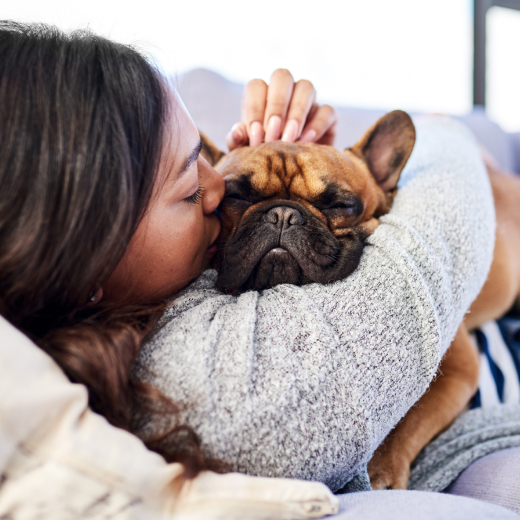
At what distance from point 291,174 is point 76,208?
61cm

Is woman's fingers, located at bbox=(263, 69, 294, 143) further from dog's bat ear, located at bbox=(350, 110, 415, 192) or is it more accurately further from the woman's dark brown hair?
the woman's dark brown hair

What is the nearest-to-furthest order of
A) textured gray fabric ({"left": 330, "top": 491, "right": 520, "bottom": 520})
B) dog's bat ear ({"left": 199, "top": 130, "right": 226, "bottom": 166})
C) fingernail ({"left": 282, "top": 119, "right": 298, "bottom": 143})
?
1. textured gray fabric ({"left": 330, "top": 491, "right": 520, "bottom": 520})
2. fingernail ({"left": 282, "top": 119, "right": 298, "bottom": 143})
3. dog's bat ear ({"left": 199, "top": 130, "right": 226, "bottom": 166})

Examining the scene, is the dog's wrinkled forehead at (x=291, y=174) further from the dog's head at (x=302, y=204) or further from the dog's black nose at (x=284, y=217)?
the dog's black nose at (x=284, y=217)

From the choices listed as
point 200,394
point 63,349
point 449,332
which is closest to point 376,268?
point 449,332

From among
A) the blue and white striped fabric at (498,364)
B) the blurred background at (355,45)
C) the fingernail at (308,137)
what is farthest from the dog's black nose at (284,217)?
the blurred background at (355,45)

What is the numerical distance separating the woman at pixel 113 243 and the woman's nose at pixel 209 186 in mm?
120

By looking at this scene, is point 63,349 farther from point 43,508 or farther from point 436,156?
point 436,156

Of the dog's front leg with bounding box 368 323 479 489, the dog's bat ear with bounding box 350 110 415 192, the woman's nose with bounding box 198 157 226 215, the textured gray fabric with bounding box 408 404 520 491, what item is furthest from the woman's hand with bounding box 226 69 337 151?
the textured gray fabric with bounding box 408 404 520 491

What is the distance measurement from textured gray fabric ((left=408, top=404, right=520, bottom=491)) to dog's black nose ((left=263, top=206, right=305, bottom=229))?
1.96ft

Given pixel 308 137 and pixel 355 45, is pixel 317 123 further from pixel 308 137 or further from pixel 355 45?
pixel 355 45

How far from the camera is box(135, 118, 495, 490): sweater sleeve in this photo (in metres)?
0.49

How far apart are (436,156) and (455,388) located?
0.61m

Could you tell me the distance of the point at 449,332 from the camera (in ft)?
2.29

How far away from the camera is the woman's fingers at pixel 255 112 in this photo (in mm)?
1135
